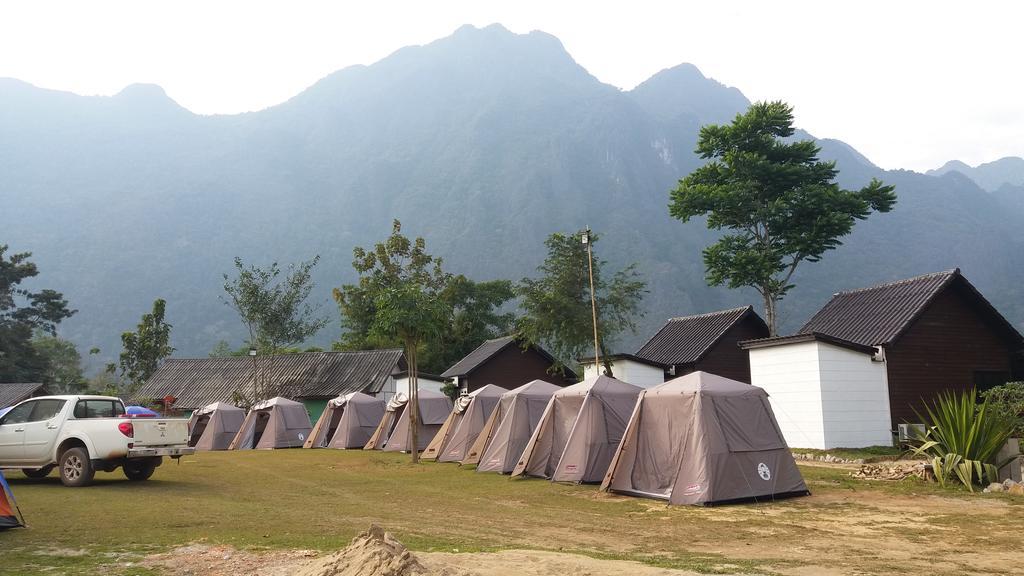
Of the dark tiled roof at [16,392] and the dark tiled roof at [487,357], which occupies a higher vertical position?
the dark tiled roof at [487,357]

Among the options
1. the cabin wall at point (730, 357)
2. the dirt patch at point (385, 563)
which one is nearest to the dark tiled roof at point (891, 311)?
the cabin wall at point (730, 357)

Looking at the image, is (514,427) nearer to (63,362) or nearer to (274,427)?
(274,427)

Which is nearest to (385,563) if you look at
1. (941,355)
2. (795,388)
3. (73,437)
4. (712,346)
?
(73,437)

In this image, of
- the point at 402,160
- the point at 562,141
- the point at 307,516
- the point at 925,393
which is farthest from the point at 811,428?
the point at 402,160

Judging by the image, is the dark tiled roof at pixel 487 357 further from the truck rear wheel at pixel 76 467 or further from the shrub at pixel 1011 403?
the truck rear wheel at pixel 76 467

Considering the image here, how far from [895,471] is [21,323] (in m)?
59.7

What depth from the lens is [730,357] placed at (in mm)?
28875

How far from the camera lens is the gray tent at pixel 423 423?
24984 mm

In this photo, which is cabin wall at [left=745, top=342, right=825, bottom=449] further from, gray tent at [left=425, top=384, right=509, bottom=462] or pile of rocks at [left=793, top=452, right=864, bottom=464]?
gray tent at [left=425, top=384, right=509, bottom=462]

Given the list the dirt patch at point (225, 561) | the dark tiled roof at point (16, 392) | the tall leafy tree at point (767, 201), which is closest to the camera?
the dirt patch at point (225, 561)

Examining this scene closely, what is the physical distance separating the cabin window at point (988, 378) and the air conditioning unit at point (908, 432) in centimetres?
475

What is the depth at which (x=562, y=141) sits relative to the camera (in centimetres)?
13475

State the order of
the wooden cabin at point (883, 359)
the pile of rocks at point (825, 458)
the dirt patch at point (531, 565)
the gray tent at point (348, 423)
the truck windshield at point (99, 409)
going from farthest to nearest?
the gray tent at point (348, 423), the wooden cabin at point (883, 359), the pile of rocks at point (825, 458), the truck windshield at point (99, 409), the dirt patch at point (531, 565)

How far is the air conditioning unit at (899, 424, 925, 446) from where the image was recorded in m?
18.3
